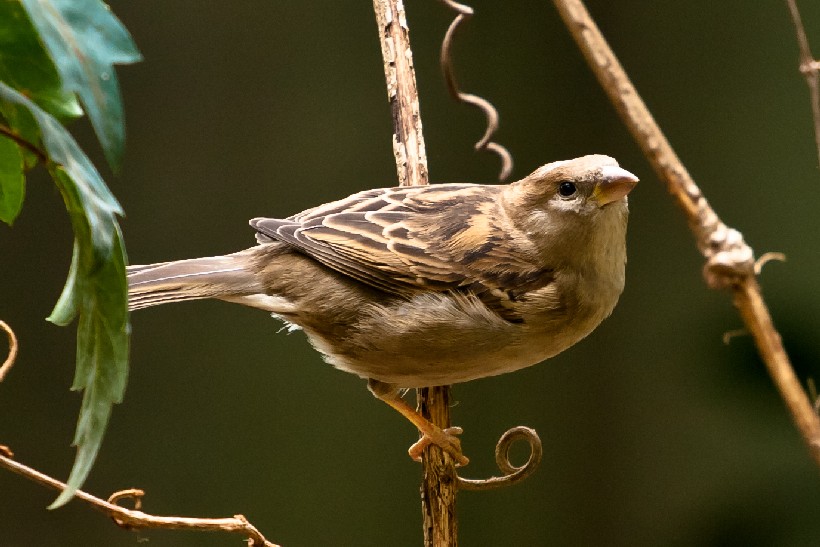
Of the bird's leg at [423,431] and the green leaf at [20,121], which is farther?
the bird's leg at [423,431]

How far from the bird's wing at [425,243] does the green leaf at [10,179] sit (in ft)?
3.48

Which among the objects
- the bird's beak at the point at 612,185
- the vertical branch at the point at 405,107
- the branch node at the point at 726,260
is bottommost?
the branch node at the point at 726,260

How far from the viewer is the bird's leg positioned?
7.09 feet

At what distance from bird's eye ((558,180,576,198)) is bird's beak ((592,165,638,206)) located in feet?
Answer: 0.23

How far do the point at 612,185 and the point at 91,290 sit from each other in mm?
1310

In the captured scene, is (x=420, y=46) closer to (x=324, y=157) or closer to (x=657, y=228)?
(x=324, y=157)

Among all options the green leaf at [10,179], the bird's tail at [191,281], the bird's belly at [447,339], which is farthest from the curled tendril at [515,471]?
the green leaf at [10,179]

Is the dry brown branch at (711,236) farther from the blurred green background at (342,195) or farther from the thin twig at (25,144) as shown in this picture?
the blurred green background at (342,195)

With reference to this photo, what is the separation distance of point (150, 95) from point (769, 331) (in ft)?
12.8

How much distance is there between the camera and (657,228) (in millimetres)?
4734

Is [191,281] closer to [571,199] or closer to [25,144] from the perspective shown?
[571,199]

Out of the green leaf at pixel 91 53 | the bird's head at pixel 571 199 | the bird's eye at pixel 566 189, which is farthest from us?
the bird's eye at pixel 566 189

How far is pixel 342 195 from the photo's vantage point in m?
4.44

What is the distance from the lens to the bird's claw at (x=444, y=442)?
212cm
